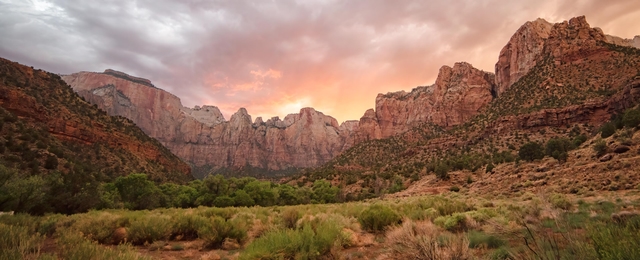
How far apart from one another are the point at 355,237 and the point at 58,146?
5419cm

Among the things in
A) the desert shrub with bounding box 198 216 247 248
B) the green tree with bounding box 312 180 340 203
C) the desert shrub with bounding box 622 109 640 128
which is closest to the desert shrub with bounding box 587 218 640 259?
the desert shrub with bounding box 198 216 247 248

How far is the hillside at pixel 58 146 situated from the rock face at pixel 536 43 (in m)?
91.2

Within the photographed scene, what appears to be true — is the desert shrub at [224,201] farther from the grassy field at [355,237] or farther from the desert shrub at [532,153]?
the desert shrub at [532,153]

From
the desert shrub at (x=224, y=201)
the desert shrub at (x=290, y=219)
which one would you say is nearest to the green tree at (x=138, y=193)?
the desert shrub at (x=224, y=201)

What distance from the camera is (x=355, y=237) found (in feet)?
30.3

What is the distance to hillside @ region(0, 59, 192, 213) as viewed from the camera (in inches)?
725

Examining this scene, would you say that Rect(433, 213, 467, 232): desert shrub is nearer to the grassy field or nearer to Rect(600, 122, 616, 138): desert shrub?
the grassy field

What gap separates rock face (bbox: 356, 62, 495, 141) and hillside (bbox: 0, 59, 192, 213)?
96.4 m

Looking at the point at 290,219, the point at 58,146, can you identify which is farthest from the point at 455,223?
the point at 58,146

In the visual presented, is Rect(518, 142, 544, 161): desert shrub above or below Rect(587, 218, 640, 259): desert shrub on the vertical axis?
above

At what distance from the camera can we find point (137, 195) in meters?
38.0

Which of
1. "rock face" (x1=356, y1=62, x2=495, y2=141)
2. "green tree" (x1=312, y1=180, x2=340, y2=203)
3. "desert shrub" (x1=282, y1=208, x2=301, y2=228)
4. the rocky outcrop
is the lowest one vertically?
"green tree" (x1=312, y1=180, x2=340, y2=203)

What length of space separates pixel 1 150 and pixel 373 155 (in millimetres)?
78389

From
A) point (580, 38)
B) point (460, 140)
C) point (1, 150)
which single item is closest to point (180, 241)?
point (1, 150)
